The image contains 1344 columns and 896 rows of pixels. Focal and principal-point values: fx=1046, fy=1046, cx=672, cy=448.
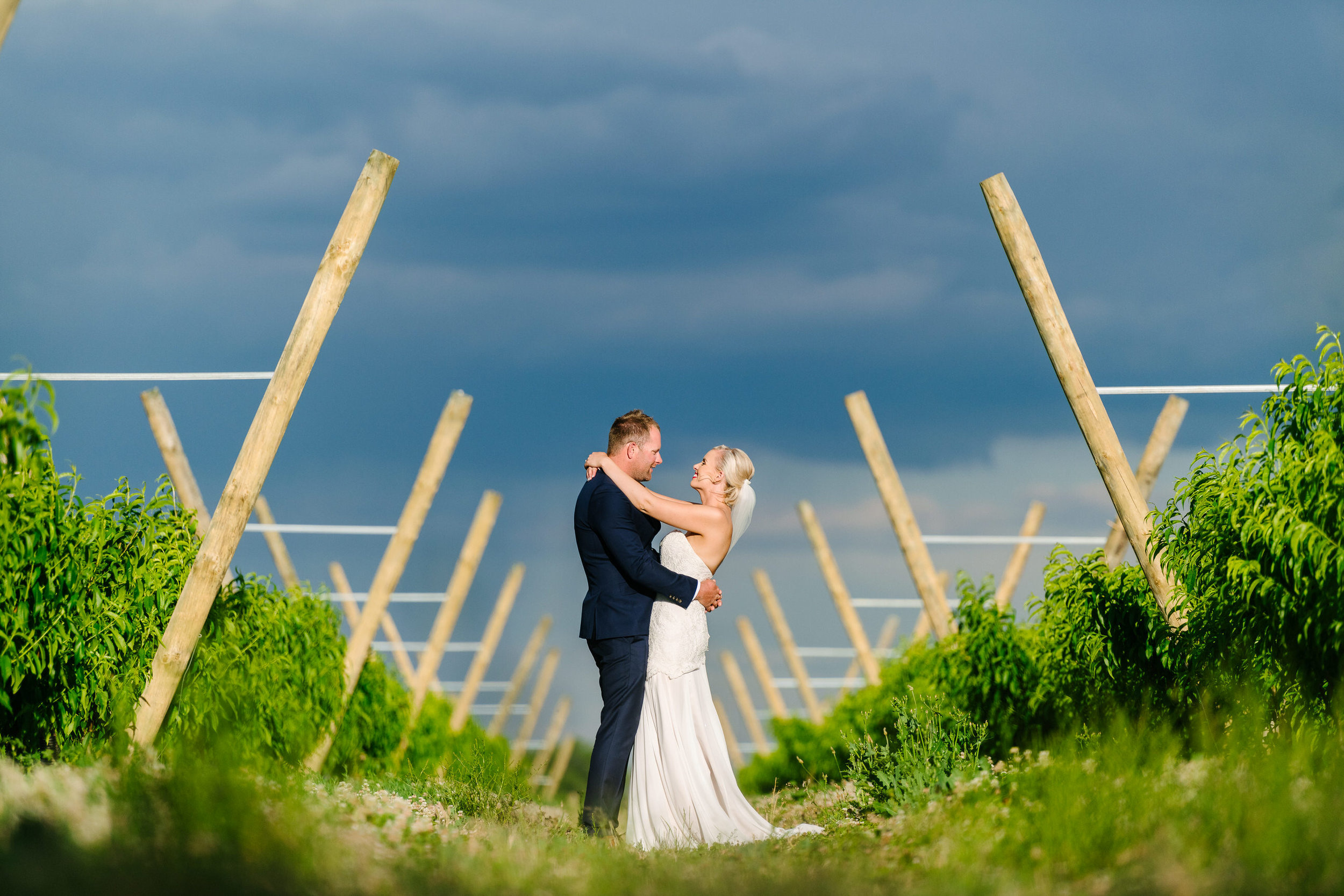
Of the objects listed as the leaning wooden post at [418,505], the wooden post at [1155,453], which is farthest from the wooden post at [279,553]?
the wooden post at [1155,453]

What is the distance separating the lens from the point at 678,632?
707 centimetres

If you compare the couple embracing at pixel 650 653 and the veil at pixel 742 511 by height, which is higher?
the veil at pixel 742 511

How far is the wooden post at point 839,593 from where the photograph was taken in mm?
16781

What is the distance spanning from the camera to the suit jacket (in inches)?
273

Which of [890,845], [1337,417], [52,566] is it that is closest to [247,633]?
[52,566]

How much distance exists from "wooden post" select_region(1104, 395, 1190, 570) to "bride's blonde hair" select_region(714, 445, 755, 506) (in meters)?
6.61

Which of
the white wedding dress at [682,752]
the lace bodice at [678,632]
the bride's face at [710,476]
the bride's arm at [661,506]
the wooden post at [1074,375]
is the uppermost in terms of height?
the wooden post at [1074,375]

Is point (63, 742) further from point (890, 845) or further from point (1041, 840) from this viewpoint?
point (1041, 840)

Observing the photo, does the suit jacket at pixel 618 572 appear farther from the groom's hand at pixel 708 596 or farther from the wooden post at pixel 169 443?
the wooden post at pixel 169 443

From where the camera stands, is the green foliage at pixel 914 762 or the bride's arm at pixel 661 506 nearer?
the green foliage at pixel 914 762

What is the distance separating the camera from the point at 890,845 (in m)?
5.08

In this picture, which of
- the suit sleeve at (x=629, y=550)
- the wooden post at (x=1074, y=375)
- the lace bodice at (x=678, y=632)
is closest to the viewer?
the suit sleeve at (x=629, y=550)

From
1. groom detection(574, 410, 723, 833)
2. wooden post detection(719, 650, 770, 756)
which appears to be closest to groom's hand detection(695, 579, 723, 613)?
groom detection(574, 410, 723, 833)

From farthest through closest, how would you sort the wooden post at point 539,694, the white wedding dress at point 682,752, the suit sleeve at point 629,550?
the wooden post at point 539,694
the suit sleeve at point 629,550
the white wedding dress at point 682,752
